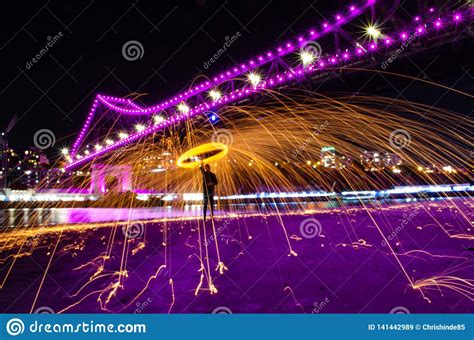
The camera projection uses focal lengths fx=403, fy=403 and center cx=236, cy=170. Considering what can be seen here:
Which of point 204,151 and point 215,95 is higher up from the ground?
point 215,95

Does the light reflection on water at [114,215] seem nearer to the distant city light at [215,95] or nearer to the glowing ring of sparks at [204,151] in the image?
the glowing ring of sparks at [204,151]

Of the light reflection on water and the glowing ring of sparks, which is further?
the light reflection on water

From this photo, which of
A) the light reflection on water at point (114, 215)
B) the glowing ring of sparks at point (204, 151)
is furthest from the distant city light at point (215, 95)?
the glowing ring of sparks at point (204, 151)

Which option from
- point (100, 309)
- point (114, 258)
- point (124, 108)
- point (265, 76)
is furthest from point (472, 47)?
point (124, 108)

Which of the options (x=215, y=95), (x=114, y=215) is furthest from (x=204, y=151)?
(x=215, y=95)

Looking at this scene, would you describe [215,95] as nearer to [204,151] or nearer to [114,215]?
[114,215]

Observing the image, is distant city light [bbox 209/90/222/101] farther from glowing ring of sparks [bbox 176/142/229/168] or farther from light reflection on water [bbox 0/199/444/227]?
glowing ring of sparks [bbox 176/142/229/168]

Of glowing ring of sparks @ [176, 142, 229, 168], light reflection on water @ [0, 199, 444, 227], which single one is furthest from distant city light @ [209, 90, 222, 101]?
glowing ring of sparks @ [176, 142, 229, 168]

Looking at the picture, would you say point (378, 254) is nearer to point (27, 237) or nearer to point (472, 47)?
point (27, 237)

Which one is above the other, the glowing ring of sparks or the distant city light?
the distant city light

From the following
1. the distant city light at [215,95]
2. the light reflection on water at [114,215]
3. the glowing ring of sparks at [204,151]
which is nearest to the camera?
the glowing ring of sparks at [204,151]

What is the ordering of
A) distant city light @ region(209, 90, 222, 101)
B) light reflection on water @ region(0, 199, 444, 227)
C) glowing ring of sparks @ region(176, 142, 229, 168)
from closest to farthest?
glowing ring of sparks @ region(176, 142, 229, 168) → light reflection on water @ region(0, 199, 444, 227) → distant city light @ region(209, 90, 222, 101)

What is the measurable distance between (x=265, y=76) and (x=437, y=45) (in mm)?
13611

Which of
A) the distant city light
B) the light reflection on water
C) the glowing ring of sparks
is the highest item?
the distant city light
